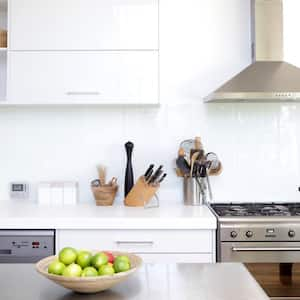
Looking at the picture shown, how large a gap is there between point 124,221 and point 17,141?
1154mm

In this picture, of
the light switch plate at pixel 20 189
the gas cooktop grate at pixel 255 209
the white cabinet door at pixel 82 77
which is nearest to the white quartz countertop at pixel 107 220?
the gas cooktop grate at pixel 255 209

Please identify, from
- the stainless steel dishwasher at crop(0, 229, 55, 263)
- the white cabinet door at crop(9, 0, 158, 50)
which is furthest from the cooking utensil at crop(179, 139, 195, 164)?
the stainless steel dishwasher at crop(0, 229, 55, 263)

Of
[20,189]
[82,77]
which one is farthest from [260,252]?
[20,189]

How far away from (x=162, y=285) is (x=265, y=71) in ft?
5.83

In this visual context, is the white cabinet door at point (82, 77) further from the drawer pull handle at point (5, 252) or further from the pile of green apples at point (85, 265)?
the pile of green apples at point (85, 265)

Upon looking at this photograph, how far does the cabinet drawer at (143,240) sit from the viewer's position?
2295 millimetres

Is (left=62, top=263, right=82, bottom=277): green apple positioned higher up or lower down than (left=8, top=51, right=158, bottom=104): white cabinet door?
lower down

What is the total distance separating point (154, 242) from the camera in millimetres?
2303

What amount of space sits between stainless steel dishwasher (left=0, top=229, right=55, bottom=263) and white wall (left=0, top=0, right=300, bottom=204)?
0.69 metres

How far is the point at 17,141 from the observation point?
9.82 feet

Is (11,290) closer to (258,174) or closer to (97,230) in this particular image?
(97,230)

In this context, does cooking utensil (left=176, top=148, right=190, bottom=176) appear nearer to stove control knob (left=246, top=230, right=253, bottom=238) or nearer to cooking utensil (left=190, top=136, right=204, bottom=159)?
cooking utensil (left=190, top=136, right=204, bottom=159)

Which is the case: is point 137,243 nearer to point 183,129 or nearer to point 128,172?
point 128,172

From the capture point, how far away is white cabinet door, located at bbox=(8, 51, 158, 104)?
103 inches
